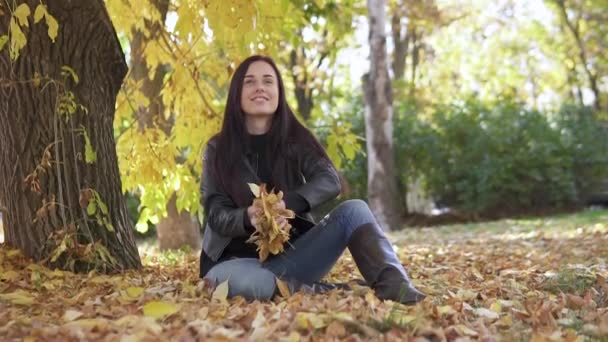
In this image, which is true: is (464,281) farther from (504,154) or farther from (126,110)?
(504,154)

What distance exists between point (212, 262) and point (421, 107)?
44.8ft

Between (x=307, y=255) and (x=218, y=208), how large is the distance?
1.54ft

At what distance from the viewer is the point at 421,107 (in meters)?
17.0

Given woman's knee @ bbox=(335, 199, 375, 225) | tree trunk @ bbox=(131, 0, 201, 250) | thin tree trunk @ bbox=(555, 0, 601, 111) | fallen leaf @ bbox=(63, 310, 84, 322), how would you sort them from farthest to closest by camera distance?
thin tree trunk @ bbox=(555, 0, 601, 111) → tree trunk @ bbox=(131, 0, 201, 250) → woman's knee @ bbox=(335, 199, 375, 225) → fallen leaf @ bbox=(63, 310, 84, 322)

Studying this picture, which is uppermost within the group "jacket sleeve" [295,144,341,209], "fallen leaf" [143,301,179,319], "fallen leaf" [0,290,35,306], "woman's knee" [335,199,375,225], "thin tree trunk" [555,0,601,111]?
"thin tree trunk" [555,0,601,111]

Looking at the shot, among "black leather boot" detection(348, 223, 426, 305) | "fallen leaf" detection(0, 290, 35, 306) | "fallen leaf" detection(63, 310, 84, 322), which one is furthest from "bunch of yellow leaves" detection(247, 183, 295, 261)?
"fallen leaf" detection(0, 290, 35, 306)

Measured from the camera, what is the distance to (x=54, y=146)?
4141 millimetres

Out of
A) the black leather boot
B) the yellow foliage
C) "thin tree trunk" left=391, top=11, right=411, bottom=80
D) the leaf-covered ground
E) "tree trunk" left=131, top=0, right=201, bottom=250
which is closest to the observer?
the leaf-covered ground

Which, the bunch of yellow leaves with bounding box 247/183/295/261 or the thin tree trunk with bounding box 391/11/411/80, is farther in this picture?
the thin tree trunk with bounding box 391/11/411/80

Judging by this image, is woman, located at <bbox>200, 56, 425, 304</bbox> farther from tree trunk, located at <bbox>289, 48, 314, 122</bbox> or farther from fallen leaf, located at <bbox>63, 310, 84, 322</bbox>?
tree trunk, located at <bbox>289, 48, 314, 122</bbox>

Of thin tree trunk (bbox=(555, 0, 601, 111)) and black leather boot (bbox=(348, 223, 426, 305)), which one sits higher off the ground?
thin tree trunk (bbox=(555, 0, 601, 111))

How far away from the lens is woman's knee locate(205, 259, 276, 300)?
3438 mm

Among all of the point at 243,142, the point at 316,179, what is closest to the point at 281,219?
the point at 316,179

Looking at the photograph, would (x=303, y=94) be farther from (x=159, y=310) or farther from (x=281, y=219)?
(x=159, y=310)
